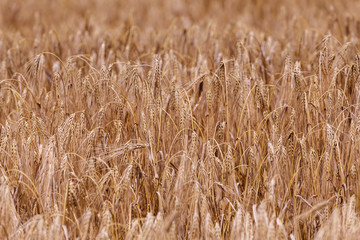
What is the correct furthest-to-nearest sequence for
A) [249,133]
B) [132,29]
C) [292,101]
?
[132,29], [292,101], [249,133]

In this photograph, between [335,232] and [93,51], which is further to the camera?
[93,51]

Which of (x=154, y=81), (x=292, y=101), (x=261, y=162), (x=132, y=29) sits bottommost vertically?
(x=261, y=162)

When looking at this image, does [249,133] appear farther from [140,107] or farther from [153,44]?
[153,44]

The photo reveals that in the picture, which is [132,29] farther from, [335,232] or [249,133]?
[335,232]

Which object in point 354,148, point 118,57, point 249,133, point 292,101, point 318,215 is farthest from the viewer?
point 118,57

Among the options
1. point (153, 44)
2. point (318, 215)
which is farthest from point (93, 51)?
point (318, 215)

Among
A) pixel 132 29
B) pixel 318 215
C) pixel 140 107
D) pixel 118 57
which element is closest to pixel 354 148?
pixel 318 215

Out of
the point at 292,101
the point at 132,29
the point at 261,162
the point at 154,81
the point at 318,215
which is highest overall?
the point at 132,29

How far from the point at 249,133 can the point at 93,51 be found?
151 centimetres

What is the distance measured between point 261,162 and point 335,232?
500 mm

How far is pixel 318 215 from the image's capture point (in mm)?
1729

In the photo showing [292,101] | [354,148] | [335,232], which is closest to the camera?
[335,232]

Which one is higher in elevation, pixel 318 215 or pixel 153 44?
pixel 153 44

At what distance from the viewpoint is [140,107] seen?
6.72ft
